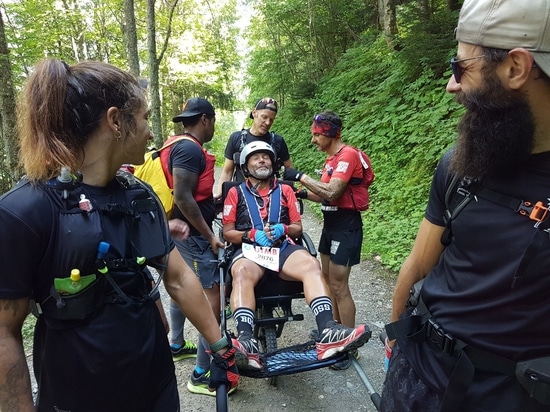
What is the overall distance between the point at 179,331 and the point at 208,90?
18.4 m

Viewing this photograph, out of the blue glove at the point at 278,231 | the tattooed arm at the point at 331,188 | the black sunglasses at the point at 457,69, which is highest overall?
the black sunglasses at the point at 457,69

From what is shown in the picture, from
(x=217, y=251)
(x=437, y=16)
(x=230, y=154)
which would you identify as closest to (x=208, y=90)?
(x=437, y=16)

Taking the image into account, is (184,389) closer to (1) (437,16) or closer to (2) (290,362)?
(2) (290,362)

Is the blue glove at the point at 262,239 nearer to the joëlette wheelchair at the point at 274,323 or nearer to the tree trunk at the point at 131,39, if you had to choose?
the joëlette wheelchair at the point at 274,323

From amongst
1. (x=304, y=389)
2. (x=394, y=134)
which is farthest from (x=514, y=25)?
(x=394, y=134)

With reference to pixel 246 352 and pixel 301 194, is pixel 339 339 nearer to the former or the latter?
pixel 246 352

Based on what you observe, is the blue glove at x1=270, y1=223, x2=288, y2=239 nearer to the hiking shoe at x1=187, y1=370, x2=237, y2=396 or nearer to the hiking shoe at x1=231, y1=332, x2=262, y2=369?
the hiking shoe at x1=231, y1=332, x2=262, y2=369

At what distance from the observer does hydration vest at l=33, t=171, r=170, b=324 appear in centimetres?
133

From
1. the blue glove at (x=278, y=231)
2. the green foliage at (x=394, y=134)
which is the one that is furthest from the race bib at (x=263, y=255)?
the green foliage at (x=394, y=134)

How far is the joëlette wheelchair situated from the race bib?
0.13 meters

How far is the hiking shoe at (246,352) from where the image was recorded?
7.92 ft

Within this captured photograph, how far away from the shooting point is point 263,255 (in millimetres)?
3363

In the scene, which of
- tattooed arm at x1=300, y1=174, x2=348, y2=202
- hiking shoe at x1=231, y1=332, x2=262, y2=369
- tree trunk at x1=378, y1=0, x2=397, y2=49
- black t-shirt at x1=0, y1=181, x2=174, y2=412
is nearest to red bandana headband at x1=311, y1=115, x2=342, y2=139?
tattooed arm at x1=300, y1=174, x2=348, y2=202

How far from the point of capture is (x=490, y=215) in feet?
3.92
